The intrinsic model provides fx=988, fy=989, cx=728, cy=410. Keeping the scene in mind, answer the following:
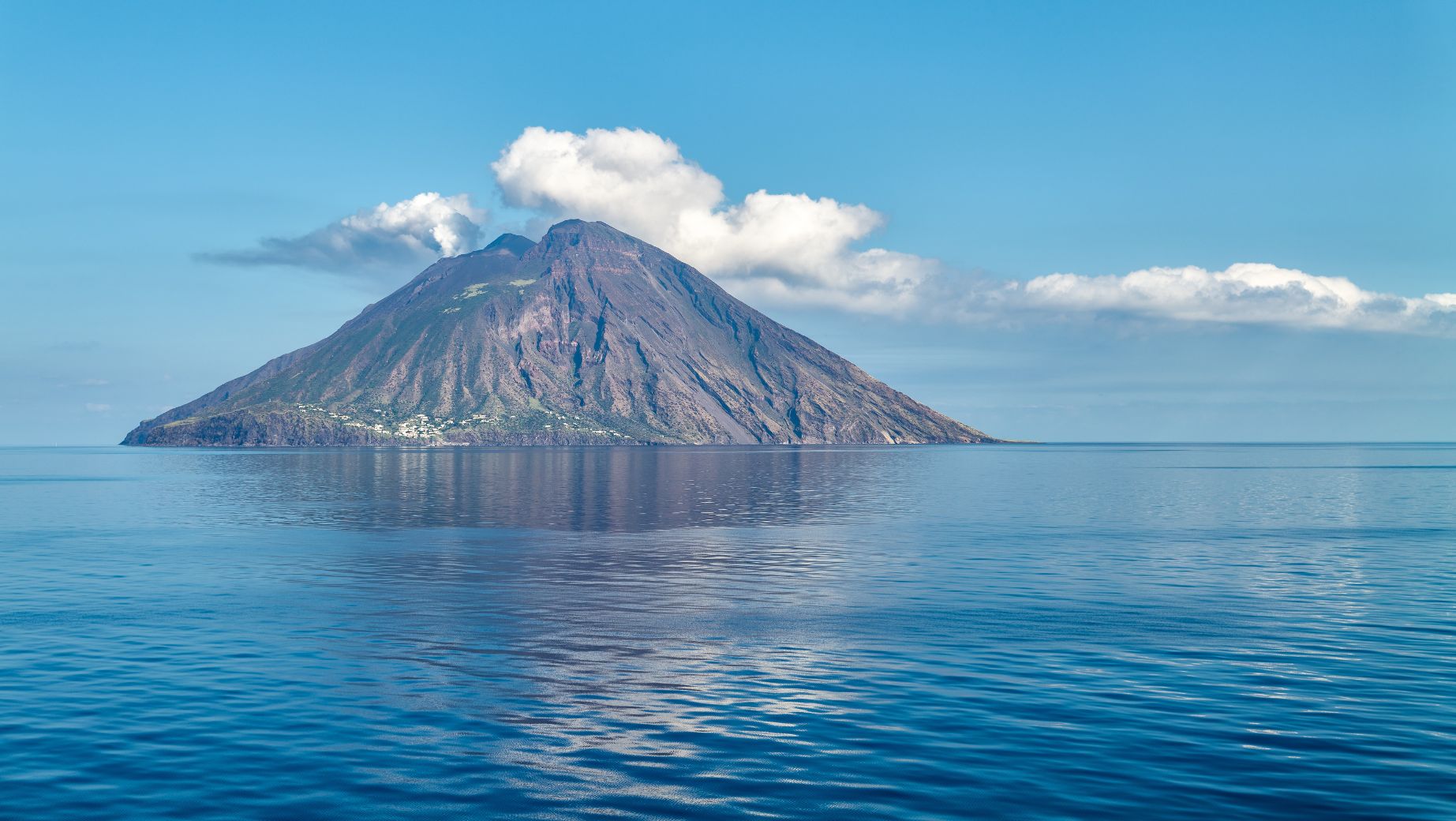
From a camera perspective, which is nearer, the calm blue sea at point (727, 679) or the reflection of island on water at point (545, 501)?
the calm blue sea at point (727, 679)

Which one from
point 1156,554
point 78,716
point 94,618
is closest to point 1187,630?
point 1156,554

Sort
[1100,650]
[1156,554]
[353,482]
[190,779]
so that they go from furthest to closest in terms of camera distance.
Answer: [353,482] → [1156,554] → [1100,650] → [190,779]

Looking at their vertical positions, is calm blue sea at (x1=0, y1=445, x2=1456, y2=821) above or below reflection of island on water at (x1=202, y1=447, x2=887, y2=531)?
below

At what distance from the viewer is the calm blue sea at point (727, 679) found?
24438 mm

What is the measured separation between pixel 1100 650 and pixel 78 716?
122 feet

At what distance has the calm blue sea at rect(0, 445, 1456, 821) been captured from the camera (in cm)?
2444

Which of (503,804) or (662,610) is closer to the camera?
(503,804)

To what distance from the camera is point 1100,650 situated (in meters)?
40.9

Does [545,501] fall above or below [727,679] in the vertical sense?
above

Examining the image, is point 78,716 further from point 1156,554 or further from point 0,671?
point 1156,554

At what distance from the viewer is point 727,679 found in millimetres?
35750

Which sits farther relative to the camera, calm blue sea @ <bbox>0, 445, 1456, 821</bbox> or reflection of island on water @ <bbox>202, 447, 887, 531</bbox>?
reflection of island on water @ <bbox>202, 447, 887, 531</bbox>

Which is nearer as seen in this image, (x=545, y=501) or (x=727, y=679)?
(x=727, y=679)

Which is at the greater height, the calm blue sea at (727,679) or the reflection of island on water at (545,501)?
the reflection of island on water at (545,501)
